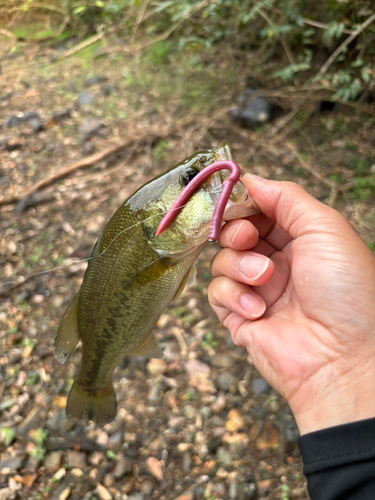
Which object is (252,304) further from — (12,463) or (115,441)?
(12,463)

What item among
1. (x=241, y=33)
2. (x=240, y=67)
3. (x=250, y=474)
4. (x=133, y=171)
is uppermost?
(x=241, y=33)

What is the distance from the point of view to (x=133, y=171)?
478cm

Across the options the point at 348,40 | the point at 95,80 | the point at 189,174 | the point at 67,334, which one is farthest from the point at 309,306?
the point at 95,80

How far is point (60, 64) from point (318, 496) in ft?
25.4

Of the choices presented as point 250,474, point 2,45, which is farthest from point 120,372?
point 2,45

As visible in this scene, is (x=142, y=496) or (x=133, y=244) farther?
(x=142, y=496)

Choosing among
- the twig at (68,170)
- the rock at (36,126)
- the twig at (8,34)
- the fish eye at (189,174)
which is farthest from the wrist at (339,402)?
the twig at (8,34)

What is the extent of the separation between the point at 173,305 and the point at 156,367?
65 centimetres

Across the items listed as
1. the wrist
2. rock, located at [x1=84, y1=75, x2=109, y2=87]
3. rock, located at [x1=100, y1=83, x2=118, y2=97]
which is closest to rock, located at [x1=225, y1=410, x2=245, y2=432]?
the wrist

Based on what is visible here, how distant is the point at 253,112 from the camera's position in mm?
4832

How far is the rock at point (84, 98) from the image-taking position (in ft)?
19.2

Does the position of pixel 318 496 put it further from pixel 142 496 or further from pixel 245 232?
pixel 142 496

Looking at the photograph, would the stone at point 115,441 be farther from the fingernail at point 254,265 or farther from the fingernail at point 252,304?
the fingernail at point 254,265

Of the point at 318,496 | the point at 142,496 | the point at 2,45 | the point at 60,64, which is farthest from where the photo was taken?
the point at 2,45
